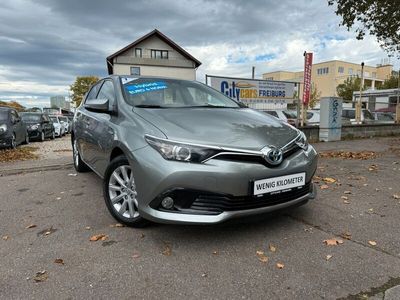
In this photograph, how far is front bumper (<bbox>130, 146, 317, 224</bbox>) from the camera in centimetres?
294

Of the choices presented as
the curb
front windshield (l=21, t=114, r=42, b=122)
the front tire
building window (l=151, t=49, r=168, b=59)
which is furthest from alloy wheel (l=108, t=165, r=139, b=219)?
building window (l=151, t=49, r=168, b=59)

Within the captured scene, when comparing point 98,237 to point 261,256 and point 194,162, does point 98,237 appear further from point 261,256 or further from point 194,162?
point 261,256

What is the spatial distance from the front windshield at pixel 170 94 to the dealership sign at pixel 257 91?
202 inches

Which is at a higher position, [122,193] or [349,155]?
[122,193]

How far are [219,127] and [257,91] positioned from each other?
25.6ft

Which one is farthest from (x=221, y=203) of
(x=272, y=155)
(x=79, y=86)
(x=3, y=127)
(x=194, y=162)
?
(x=79, y=86)

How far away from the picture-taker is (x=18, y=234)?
11.8 ft

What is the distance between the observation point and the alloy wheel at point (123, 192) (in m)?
3.52

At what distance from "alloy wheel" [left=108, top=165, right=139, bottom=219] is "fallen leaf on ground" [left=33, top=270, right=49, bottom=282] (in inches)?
39.2

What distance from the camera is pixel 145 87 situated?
4.35 m

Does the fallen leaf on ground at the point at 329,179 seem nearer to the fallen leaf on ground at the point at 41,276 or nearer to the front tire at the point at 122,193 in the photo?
the front tire at the point at 122,193

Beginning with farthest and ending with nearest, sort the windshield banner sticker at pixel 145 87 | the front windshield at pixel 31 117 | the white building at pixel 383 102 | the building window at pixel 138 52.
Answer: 1. the building window at pixel 138 52
2. the white building at pixel 383 102
3. the front windshield at pixel 31 117
4. the windshield banner sticker at pixel 145 87

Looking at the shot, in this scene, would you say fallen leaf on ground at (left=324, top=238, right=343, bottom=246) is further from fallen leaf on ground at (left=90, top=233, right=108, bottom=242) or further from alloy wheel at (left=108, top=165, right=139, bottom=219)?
fallen leaf on ground at (left=90, top=233, right=108, bottom=242)

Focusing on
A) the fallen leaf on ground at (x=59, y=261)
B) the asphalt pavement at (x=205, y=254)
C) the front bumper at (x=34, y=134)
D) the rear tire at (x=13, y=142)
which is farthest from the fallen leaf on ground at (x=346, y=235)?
the front bumper at (x=34, y=134)
